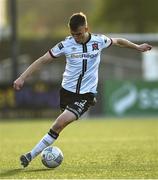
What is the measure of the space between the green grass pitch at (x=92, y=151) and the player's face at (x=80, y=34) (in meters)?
1.77

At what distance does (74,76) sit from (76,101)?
35 centimetres

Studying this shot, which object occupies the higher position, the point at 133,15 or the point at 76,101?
the point at 76,101

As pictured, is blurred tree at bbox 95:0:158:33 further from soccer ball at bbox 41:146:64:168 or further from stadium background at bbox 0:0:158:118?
soccer ball at bbox 41:146:64:168

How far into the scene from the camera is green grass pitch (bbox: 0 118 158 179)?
1073 centimetres

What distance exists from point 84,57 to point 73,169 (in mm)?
1592

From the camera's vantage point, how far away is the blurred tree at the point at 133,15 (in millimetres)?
57406

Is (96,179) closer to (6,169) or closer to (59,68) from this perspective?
(6,169)

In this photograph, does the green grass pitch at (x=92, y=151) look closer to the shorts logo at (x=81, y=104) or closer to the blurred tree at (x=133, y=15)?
the shorts logo at (x=81, y=104)

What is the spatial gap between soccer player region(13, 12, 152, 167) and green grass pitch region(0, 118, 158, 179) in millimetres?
495

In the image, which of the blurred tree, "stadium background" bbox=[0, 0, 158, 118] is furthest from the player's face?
the blurred tree

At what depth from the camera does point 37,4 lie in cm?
5922

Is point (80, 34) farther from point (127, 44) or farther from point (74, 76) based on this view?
point (127, 44)

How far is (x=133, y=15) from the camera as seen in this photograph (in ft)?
190

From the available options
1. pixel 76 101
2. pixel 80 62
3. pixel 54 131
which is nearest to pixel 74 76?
pixel 80 62
